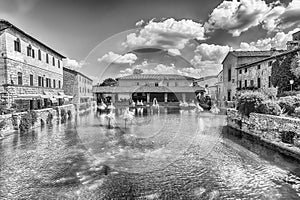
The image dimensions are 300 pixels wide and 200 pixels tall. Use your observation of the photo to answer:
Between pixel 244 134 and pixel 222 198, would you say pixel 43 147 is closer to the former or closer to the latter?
pixel 222 198

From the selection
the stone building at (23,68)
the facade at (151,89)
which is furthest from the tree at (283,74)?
the stone building at (23,68)

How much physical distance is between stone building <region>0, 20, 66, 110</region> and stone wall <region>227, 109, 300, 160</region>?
57.0 feet

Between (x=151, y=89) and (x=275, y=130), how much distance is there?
30.1 meters

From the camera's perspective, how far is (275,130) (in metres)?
9.60

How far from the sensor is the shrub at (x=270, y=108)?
10.9m

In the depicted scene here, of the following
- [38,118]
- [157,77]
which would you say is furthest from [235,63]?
[38,118]

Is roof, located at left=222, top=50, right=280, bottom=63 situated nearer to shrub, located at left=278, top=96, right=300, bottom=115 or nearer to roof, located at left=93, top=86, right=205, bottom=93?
roof, located at left=93, top=86, right=205, bottom=93

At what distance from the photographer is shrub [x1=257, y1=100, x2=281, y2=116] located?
35.7ft

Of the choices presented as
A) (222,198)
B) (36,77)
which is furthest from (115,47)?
(36,77)

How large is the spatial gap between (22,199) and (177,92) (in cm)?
3743

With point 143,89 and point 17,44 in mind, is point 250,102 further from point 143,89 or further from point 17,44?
point 143,89

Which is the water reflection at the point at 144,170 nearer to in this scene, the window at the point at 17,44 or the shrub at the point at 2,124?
the shrub at the point at 2,124

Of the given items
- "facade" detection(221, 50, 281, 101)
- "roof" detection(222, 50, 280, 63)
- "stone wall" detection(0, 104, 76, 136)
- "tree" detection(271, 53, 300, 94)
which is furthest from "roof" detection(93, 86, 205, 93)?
"tree" detection(271, 53, 300, 94)

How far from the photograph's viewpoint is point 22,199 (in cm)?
485
